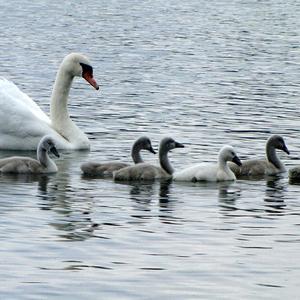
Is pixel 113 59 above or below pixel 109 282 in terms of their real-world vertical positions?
above

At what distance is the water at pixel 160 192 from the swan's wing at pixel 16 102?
1088mm

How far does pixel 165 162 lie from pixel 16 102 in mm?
3991

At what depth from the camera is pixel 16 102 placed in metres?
23.3

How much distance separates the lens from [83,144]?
23188 mm

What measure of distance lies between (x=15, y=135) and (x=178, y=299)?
33.6 ft

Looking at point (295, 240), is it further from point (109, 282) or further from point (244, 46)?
point (244, 46)

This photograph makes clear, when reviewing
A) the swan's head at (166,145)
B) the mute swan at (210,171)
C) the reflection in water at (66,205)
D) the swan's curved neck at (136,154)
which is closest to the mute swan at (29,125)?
the reflection in water at (66,205)

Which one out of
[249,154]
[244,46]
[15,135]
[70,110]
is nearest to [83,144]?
[15,135]

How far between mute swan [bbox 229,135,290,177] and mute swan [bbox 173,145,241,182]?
2.09 feet

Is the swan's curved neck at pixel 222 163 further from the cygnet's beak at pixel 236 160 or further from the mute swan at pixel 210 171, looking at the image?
the cygnet's beak at pixel 236 160

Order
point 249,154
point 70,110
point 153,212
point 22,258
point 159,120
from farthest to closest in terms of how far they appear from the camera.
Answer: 1. point 70,110
2. point 159,120
3. point 249,154
4. point 153,212
5. point 22,258

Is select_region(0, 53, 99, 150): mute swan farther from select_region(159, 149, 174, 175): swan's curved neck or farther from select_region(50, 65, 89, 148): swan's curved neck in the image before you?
select_region(159, 149, 174, 175): swan's curved neck

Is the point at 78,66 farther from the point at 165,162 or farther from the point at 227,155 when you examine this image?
the point at 227,155

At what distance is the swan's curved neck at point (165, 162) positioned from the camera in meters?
20.3
